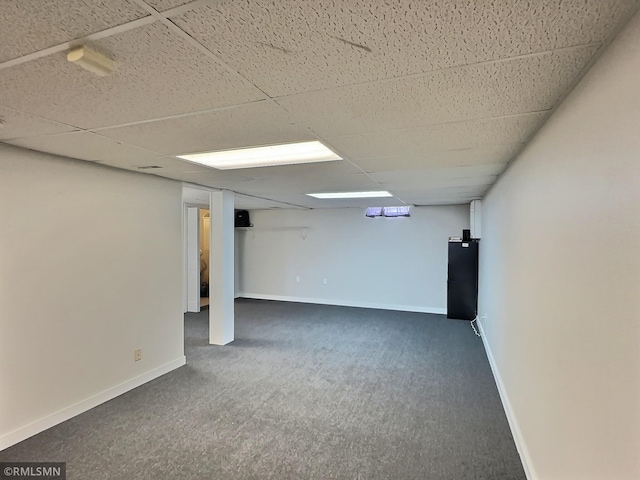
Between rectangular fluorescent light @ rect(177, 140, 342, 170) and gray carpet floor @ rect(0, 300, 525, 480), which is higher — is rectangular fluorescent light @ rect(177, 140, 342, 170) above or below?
above

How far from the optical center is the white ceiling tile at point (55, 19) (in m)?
0.87

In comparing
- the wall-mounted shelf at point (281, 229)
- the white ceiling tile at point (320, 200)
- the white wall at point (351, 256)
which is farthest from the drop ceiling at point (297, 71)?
the wall-mounted shelf at point (281, 229)

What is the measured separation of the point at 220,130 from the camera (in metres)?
1.90

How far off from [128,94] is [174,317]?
9.58ft

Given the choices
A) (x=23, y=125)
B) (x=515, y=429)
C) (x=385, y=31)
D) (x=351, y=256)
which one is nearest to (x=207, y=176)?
(x=23, y=125)

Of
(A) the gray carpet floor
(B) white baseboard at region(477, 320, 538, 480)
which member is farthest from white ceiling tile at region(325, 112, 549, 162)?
(A) the gray carpet floor

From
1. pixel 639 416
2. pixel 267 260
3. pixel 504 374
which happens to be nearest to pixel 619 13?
pixel 639 416

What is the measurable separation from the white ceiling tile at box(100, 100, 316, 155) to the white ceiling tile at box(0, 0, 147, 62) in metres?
0.66

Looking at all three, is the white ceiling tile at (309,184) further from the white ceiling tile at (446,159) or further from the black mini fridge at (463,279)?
the black mini fridge at (463,279)

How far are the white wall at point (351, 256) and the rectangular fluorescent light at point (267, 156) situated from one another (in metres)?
4.41

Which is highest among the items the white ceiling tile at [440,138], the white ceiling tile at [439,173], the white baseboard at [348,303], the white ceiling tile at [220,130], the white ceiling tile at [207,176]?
the white ceiling tile at [207,176]

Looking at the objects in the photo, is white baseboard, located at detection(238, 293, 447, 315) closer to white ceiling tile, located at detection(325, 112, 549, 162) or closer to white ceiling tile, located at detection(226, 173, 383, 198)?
white ceiling tile, located at detection(226, 173, 383, 198)

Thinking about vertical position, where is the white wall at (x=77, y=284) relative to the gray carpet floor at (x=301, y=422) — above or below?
above

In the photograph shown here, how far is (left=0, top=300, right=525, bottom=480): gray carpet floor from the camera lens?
215 centimetres
